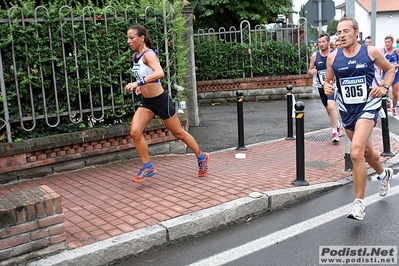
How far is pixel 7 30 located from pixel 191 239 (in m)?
3.78

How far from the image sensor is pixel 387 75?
476cm

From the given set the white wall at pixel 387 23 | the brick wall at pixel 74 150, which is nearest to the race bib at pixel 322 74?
the brick wall at pixel 74 150

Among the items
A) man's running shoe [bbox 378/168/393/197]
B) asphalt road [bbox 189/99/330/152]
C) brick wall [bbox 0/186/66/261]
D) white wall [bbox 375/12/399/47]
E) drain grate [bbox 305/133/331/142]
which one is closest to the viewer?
brick wall [bbox 0/186/66/261]

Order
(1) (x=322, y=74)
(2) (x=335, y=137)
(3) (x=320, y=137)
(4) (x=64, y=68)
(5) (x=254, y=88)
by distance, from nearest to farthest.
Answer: (4) (x=64, y=68)
(2) (x=335, y=137)
(1) (x=322, y=74)
(3) (x=320, y=137)
(5) (x=254, y=88)

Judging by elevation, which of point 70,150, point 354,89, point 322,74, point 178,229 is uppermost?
point 322,74

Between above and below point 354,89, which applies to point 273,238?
below

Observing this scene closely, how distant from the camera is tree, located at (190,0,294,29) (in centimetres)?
1761

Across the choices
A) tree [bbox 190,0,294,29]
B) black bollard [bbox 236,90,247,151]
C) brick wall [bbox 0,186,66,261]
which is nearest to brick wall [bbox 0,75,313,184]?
black bollard [bbox 236,90,247,151]

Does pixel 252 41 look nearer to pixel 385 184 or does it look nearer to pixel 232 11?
pixel 232 11

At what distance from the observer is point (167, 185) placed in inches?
223

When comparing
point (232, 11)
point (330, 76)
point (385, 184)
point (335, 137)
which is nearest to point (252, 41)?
point (232, 11)

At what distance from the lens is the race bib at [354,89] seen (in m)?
4.69

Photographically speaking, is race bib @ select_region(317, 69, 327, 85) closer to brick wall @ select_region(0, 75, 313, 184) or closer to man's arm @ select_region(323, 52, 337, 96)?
brick wall @ select_region(0, 75, 313, 184)

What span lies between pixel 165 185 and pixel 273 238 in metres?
1.89
